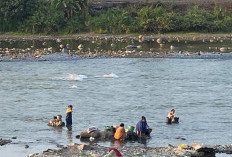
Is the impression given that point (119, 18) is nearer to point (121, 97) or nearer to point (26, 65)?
point (26, 65)

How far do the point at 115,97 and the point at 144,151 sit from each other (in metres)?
15.4

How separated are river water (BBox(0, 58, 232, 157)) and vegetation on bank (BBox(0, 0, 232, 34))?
67.2 feet

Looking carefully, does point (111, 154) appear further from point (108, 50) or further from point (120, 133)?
point (108, 50)

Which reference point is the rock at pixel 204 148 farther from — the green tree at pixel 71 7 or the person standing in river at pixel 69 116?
the green tree at pixel 71 7

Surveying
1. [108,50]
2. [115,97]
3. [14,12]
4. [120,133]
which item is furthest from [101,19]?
[120,133]

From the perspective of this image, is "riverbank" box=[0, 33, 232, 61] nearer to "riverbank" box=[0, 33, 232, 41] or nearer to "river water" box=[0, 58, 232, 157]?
"riverbank" box=[0, 33, 232, 41]

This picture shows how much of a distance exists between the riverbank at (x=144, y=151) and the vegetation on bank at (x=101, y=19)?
53608mm

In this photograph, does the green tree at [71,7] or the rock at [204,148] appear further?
the green tree at [71,7]

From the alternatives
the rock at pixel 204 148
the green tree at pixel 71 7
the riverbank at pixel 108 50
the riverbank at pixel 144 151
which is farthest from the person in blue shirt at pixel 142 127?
the green tree at pixel 71 7

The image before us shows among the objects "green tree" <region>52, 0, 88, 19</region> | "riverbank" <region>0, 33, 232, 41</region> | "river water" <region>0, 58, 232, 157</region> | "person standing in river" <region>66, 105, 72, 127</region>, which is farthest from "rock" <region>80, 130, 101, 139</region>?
"green tree" <region>52, 0, 88, 19</region>

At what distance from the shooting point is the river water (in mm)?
38281

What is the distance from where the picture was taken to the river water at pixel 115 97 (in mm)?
38281

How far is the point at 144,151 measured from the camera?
33844mm

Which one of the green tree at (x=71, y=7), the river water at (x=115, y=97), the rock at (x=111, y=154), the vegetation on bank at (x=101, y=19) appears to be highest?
the green tree at (x=71, y=7)
